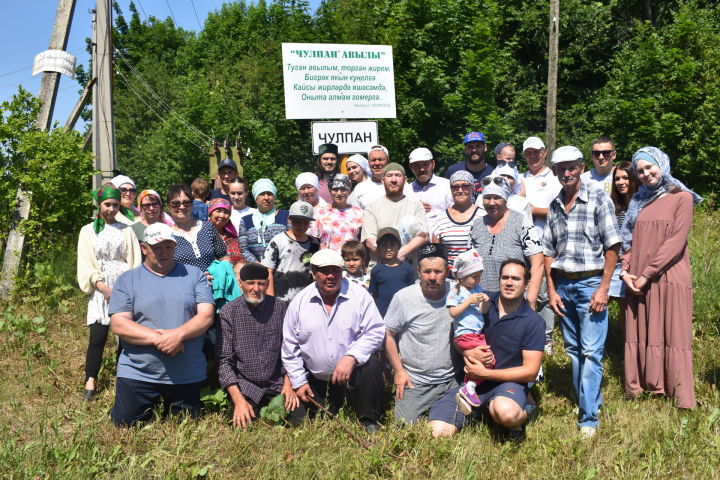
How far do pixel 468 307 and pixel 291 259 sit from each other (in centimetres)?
173

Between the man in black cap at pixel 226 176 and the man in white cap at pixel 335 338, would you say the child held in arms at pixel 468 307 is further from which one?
the man in black cap at pixel 226 176

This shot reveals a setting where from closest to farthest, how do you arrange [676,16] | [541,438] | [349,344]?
[541,438] → [349,344] → [676,16]

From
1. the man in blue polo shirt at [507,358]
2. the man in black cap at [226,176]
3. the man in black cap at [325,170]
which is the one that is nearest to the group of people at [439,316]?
the man in blue polo shirt at [507,358]

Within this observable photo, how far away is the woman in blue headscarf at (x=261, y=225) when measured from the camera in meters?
5.50

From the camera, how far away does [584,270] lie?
14.5 ft

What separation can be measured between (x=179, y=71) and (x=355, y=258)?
40.0m

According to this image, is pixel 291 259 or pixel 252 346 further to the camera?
→ pixel 291 259

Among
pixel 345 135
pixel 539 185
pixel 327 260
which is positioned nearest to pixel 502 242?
pixel 327 260

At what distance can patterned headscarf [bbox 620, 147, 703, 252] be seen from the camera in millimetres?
4418

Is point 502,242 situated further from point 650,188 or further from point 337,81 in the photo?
point 337,81

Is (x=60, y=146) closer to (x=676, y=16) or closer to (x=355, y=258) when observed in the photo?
(x=355, y=258)

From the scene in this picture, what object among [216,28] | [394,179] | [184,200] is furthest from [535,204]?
[216,28]

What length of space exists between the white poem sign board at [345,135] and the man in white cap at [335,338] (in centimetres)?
426

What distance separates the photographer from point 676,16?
1441 cm
